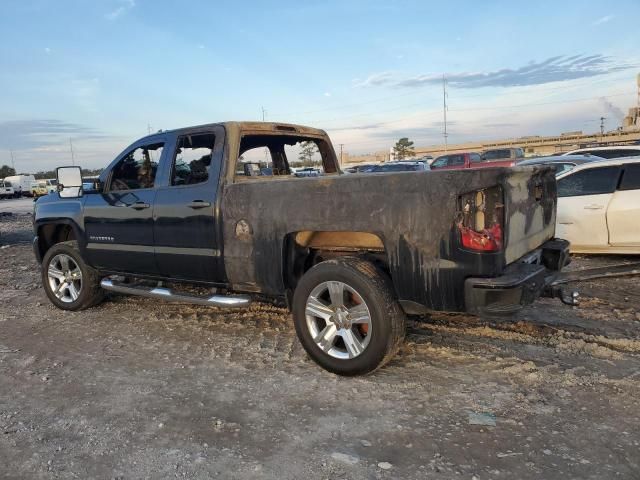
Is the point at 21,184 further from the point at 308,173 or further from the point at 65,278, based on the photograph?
the point at 308,173

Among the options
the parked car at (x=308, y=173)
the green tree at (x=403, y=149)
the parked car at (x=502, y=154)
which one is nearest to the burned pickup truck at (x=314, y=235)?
the parked car at (x=308, y=173)

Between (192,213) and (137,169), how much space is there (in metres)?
1.34

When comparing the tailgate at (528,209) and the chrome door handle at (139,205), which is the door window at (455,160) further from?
the chrome door handle at (139,205)

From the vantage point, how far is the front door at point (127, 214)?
17.1 feet

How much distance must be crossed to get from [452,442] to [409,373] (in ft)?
3.22

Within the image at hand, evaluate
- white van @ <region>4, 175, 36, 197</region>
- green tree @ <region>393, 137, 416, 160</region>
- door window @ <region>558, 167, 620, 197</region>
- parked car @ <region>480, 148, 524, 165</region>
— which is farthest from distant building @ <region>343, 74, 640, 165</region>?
door window @ <region>558, 167, 620, 197</region>

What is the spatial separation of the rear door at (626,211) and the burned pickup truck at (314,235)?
10.3ft

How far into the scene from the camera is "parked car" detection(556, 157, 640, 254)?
7.13m

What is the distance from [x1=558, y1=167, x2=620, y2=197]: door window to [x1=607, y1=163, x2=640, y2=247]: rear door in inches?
5.1

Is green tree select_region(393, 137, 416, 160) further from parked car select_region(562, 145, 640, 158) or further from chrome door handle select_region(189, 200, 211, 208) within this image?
chrome door handle select_region(189, 200, 211, 208)

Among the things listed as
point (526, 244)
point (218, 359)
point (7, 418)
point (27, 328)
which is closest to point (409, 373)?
point (526, 244)

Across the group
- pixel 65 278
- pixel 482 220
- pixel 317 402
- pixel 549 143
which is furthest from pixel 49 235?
pixel 549 143

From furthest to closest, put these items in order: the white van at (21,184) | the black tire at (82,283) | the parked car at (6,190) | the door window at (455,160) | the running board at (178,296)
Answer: the white van at (21,184) < the parked car at (6,190) < the door window at (455,160) < the black tire at (82,283) < the running board at (178,296)

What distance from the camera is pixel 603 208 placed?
7320mm
